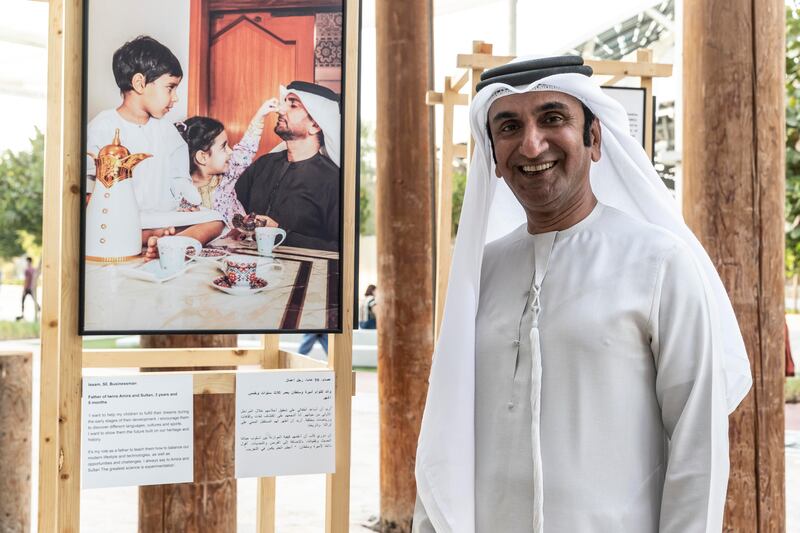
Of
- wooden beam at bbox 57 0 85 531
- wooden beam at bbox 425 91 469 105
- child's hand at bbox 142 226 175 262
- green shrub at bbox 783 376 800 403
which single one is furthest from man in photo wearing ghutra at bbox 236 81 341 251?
green shrub at bbox 783 376 800 403

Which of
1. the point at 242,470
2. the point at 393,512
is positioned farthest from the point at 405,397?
the point at 242,470

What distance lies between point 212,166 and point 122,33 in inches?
18.0

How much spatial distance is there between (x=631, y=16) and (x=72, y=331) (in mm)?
17592

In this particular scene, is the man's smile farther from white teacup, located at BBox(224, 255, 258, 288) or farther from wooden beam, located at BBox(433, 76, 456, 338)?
wooden beam, located at BBox(433, 76, 456, 338)

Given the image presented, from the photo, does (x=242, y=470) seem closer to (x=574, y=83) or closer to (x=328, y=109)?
(x=328, y=109)

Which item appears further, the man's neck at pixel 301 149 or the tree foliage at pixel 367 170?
the tree foliage at pixel 367 170

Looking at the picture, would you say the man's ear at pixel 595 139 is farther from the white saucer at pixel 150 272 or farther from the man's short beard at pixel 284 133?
the white saucer at pixel 150 272

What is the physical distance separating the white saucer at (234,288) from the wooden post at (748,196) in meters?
1.57

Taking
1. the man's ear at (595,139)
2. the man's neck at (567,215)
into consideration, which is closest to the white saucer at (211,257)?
the man's neck at (567,215)

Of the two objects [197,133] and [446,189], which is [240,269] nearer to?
[197,133]

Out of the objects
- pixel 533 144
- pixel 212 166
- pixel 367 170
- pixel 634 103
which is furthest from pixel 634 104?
pixel 367 170

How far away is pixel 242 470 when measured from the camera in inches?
99.3

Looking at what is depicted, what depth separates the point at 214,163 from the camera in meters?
2.50

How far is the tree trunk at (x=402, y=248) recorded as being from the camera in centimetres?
538
